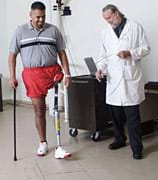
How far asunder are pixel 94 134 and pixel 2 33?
3.34 meters

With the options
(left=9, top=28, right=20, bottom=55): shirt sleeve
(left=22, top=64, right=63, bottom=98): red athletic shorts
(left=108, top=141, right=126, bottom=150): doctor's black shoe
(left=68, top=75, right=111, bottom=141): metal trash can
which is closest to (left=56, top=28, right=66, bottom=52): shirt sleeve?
(left=22, top=64, right=63, bottom=98): red athletic shorts

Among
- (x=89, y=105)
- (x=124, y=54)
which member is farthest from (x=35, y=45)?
(x=89, y=105)

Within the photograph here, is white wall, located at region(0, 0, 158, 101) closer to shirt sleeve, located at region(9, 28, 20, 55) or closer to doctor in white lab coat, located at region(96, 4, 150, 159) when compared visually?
doctor in white lab coat, located at region(96, 4, 150, 159)

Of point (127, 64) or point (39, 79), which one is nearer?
point (127, 64)

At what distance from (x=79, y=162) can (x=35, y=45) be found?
1179mm

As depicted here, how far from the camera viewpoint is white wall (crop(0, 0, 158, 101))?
14.5ft

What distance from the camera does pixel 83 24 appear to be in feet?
17.4

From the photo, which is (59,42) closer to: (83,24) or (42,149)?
(42,149)

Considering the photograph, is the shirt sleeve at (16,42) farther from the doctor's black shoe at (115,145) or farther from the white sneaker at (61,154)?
the doctor's black shoe at (115,145)

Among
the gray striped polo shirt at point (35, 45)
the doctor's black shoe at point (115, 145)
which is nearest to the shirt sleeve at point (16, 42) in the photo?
the gray striped polo shirt at point (35, 45)

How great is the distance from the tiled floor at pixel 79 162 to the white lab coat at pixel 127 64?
1.80 ft

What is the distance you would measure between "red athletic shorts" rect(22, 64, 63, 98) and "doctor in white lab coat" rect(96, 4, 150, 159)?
0.55m

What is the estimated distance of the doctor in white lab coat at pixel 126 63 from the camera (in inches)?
130

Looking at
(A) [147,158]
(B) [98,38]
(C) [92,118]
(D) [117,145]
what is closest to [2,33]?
(B) [98,38]
